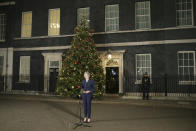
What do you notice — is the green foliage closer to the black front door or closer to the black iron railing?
the black iron railing

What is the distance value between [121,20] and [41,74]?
368 inches

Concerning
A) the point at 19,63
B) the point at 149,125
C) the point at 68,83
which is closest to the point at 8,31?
the point at 19,63

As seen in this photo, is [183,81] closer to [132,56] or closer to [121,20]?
[132,56]

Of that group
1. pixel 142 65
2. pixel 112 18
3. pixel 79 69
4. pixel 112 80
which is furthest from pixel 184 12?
pixel 79 69

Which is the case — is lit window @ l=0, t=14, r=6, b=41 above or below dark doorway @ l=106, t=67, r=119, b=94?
above

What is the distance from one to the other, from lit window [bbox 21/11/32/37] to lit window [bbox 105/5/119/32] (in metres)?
8.48

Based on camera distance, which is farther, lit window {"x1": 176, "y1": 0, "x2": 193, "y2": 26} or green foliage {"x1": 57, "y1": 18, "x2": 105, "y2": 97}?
lit window {"x1": 176, "y1": 0, "x2": 193, "y2": 26}

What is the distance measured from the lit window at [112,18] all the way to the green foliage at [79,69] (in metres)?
4.15

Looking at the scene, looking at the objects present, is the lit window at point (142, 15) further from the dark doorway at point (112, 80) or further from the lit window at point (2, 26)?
the lit window at point (2, 26)

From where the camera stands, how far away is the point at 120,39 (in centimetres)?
1736

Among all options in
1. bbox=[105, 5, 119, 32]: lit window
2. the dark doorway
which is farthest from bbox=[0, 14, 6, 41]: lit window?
the dark doorway

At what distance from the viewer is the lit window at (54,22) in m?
19.8

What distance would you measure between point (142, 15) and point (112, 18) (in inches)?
106

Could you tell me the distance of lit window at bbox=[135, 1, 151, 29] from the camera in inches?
666
